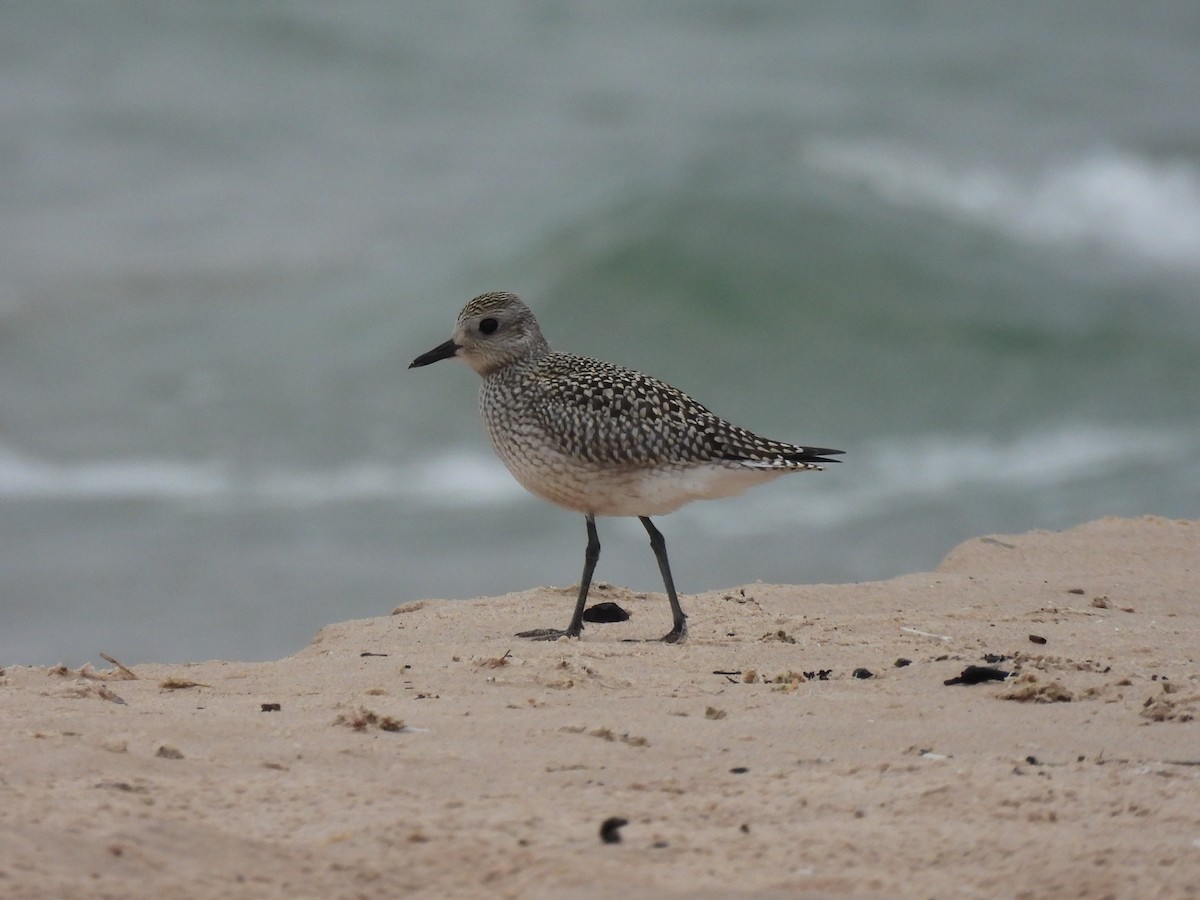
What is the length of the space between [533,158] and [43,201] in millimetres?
5500

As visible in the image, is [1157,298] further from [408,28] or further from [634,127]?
[408,28]

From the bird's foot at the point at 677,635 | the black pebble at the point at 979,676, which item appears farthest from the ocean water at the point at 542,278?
the black pebble at the point at 979,676

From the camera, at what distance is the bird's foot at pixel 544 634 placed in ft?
22.0

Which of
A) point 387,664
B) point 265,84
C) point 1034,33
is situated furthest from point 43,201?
point 387,664

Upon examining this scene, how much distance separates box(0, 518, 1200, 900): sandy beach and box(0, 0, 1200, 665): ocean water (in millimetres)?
4493

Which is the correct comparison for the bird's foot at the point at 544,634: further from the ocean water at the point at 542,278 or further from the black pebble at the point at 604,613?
the ocean water at the point at 542,278

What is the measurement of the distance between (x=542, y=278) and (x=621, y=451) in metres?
10.2

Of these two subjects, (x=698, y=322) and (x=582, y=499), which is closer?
(x=582, y=499)

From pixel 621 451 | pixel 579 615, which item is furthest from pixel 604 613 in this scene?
pixel 621 451

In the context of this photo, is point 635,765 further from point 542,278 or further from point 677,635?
point 542,278

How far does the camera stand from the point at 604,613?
7.24 m

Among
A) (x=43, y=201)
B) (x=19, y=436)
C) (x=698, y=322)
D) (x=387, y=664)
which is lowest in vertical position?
(x=387, y=664)

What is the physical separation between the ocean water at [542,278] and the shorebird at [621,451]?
3437 mm

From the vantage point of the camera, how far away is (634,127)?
18.9m
